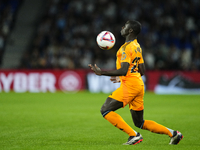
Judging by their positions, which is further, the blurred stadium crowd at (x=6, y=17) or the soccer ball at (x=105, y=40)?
the blurred stadium crowd at (x=6, y=17)

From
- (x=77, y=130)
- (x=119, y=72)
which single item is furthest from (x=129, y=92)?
(x=77, y=130)

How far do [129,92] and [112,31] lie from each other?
58.3 feet

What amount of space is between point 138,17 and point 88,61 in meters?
5.38

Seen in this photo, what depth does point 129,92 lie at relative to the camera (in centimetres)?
570

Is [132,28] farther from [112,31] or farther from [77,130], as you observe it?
[112,31]

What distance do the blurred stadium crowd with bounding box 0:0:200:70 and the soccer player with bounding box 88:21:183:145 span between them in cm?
1475

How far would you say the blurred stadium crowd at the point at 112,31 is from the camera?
2128cm

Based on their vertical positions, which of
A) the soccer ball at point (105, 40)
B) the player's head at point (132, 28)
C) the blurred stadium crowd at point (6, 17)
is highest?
the blurred stadium crowd at point (6, 17)

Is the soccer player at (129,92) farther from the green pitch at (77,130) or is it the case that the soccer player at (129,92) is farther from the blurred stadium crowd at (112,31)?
the blurred stadium crowd at (112,31)

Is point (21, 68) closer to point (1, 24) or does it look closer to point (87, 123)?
point (1, 24)

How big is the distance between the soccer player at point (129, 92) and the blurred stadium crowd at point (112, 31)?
14750 millimetres

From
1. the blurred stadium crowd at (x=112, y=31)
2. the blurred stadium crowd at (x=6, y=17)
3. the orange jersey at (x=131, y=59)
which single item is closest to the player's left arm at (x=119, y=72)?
the orange jersey at (x=131, y=59)

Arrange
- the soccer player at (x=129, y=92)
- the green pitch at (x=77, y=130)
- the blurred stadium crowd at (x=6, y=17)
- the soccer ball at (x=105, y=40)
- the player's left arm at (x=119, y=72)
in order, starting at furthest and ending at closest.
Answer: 1. the blurred stadium crowd at (x=6, y=17)
2. the soccer ball at (x=105, y=40)
3. the green pitch at (x=77, y=130)
4. the soccer player at (x=129, y=92)
5. the player's left arm at (x=119, y=72)

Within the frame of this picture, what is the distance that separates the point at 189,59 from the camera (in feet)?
70.1
